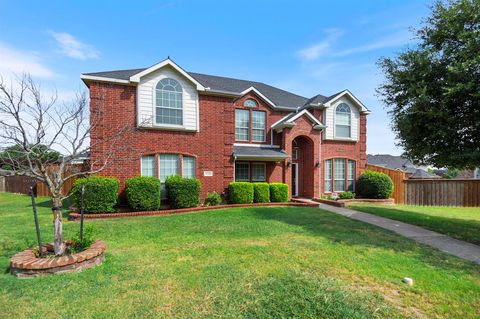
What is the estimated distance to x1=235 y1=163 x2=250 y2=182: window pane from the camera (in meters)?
16.2

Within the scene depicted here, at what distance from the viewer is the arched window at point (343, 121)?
1791 cm

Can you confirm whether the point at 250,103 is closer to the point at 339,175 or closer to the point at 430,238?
the point at 339,175

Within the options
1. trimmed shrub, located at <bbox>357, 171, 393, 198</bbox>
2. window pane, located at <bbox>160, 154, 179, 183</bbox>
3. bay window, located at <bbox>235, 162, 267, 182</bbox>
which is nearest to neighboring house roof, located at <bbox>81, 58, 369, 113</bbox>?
window pane, located at <bbox>160, 154, 179, 183</bbox>

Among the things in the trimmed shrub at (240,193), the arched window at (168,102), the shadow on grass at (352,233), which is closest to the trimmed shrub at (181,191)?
the trimmed shrub at (240,193)

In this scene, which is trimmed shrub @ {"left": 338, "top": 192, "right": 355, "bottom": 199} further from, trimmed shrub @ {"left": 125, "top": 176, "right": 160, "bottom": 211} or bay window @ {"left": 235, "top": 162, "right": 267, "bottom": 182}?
trimmed shrub @ {"left": 125, "top": 176, "right": 160, "bottom": 211}

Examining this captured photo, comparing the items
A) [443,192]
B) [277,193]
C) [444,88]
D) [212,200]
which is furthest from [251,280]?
[443,192]

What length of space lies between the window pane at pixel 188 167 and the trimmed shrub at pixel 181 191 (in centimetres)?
94

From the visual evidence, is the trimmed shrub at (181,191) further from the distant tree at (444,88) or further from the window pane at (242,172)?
the distant tree at (444,88)

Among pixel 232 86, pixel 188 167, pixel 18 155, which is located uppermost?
pixel 232 86

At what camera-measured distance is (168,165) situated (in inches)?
517

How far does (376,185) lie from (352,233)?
10.5 m

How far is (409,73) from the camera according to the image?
8438mm

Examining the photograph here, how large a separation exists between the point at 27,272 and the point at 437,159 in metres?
11.1

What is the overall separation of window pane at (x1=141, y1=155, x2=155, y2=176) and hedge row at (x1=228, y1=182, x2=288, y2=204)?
4040mm
